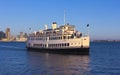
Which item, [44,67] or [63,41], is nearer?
[44,67]

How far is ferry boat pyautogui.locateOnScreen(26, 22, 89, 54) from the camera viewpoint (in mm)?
87562

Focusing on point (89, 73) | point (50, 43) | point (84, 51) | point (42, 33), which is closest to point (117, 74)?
point (89, 73)

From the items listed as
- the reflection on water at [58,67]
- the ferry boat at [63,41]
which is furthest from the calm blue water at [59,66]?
the ferry boat at [63,41]

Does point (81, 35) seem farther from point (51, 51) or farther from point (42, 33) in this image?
point (42, 33)

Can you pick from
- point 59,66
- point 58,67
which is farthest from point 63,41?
point 58,67

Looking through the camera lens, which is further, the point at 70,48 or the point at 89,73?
the point at 70,48

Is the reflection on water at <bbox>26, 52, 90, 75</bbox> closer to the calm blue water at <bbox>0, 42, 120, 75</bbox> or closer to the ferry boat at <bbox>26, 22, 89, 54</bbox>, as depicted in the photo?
the calm blue water at <bbox>0, 42, 120, 75</bbox>

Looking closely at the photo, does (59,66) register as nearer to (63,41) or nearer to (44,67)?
(44,67)

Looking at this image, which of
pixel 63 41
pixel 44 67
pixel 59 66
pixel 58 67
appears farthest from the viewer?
pixel 63 41

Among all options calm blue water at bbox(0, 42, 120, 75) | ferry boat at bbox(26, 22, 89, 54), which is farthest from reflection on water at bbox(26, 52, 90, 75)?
ferry boat at bbox(26, 22, 89, 54)

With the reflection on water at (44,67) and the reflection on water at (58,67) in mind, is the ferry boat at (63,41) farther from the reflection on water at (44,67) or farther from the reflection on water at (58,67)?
the reflection on water at (58,67)

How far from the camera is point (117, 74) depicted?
43438mm

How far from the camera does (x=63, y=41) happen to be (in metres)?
92.8

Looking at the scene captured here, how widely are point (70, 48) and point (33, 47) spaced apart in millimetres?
29334
